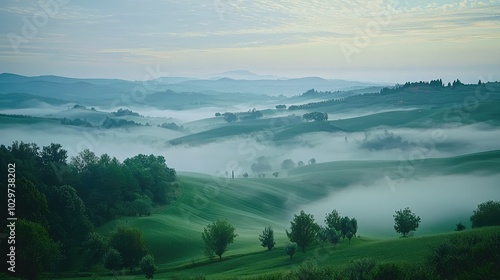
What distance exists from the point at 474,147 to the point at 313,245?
512 ft

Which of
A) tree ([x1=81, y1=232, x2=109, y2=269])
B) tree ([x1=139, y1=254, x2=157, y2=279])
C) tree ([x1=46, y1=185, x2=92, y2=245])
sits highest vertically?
tree ([x1=46, y1=185, x2=92, y2=245])

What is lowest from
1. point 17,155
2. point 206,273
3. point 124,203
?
Result: point 206,273

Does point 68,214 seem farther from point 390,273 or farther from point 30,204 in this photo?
point 390,273

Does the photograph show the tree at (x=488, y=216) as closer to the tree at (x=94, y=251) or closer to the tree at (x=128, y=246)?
the tree at (x=128, y=246)

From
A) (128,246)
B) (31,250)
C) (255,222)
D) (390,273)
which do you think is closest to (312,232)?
(128,246)

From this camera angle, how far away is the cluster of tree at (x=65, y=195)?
160ft

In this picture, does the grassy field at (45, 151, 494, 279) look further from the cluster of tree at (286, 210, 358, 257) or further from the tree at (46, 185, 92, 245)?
the tree at (46, 185, 92, 245)

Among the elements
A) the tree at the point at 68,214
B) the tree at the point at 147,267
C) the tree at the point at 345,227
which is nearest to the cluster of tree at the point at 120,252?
the tree at the point at 147,267

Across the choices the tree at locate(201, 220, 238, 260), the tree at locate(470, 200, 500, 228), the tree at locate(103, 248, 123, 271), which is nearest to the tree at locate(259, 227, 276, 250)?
the tree at locate(201, 220, 238, 260)

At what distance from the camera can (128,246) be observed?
5656 cm

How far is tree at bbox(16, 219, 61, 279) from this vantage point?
44000 mm

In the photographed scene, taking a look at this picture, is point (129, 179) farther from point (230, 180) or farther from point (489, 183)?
point (489, 183)

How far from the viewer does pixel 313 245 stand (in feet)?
196

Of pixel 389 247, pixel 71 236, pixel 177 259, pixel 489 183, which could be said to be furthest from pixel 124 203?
pixel 489 183
